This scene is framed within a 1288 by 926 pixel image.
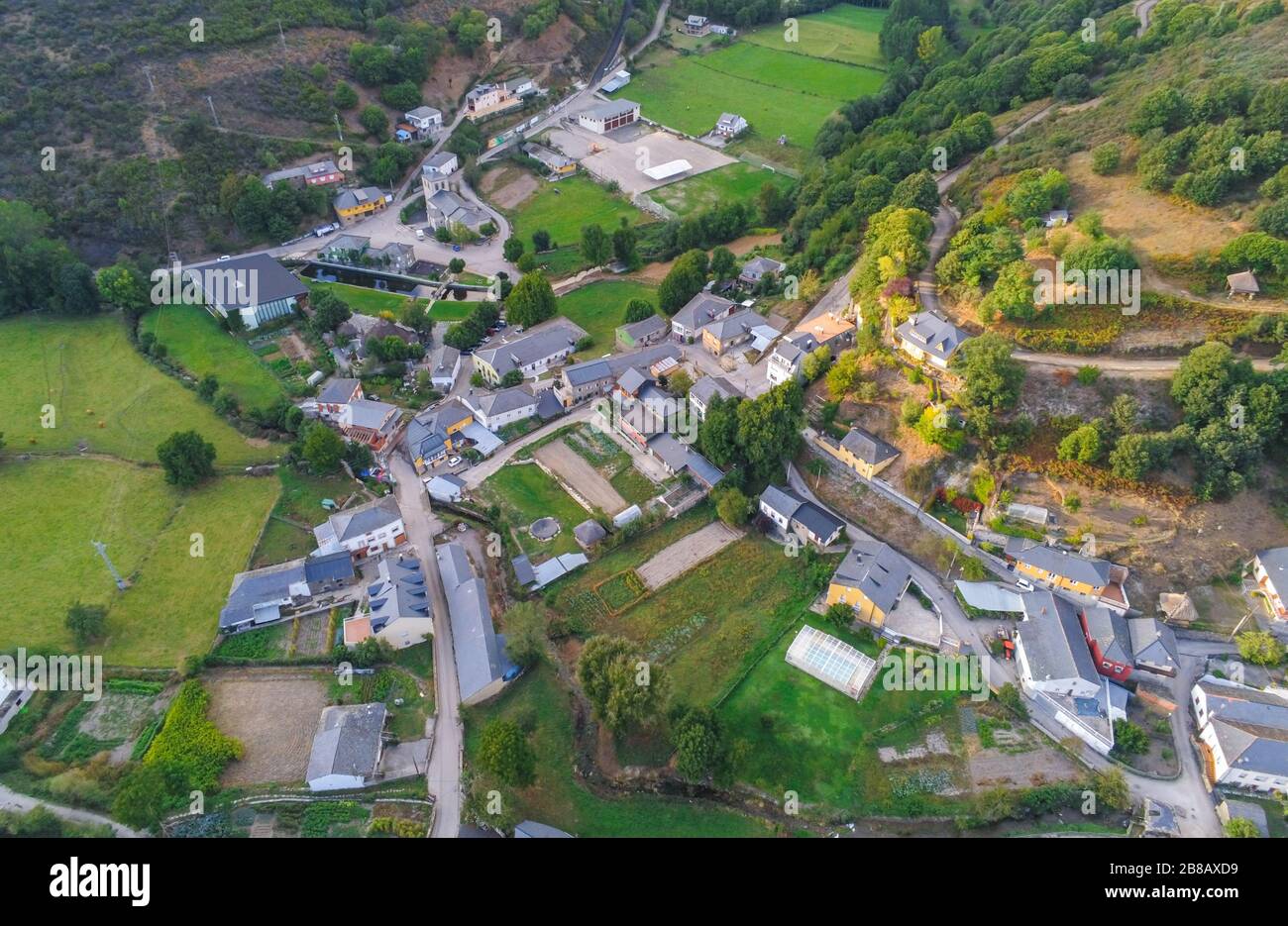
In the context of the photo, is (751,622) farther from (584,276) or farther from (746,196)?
(746,196)

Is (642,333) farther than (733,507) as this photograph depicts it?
A: Yes

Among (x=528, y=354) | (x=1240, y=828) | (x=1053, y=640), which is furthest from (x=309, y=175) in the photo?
(x=1240, y=828)

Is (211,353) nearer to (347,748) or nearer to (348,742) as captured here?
(348,742)

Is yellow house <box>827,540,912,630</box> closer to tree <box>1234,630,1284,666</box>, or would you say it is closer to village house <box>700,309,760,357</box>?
Answer: tree <box>1234,630,1284,666</box>

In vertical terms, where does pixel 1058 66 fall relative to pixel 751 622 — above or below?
above

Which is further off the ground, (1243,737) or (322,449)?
(1243,737)

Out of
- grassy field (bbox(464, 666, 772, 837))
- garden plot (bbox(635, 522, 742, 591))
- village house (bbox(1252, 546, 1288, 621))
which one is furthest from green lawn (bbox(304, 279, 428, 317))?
village house (bbox(1252, 546, 1288, 621))

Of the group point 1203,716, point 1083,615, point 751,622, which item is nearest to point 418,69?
point 751,622
